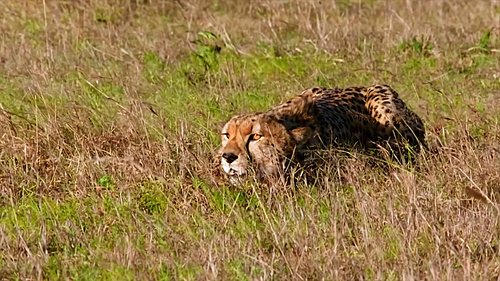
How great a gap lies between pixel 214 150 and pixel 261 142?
1.81ft

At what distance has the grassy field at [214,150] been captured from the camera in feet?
15.5

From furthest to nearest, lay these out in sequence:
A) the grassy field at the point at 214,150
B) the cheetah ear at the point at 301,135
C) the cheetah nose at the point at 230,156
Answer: the cheetah ear at the point at 301,135 → the cheetah nose at the point at 230,156 → the grassy field at the point at 214,150

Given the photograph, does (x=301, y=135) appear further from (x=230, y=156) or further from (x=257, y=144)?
(x=230, y=156)

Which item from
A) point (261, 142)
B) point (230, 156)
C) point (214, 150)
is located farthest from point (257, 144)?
point (214, 150)

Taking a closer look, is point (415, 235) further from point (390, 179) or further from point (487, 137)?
point (487, 137)

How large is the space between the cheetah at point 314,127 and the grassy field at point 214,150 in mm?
173

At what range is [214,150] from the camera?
6332 millimetres

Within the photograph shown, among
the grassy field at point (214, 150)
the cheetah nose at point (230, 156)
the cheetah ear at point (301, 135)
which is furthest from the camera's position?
the cheetah ear at point (301, 135)

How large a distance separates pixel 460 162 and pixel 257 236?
1.31m

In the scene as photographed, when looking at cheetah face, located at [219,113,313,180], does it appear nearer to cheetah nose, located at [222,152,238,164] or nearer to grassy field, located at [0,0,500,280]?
cheetah nose, located at [222,152,238,164]

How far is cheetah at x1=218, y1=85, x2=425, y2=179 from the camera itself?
5816 millimetres

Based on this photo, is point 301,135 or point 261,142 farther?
point 301,135

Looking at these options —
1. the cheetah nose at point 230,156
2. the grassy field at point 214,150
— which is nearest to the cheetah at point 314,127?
the cheetah nose at point 230,156

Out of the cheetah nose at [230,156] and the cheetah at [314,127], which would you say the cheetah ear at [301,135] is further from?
the cheetah nose at [230,156]
